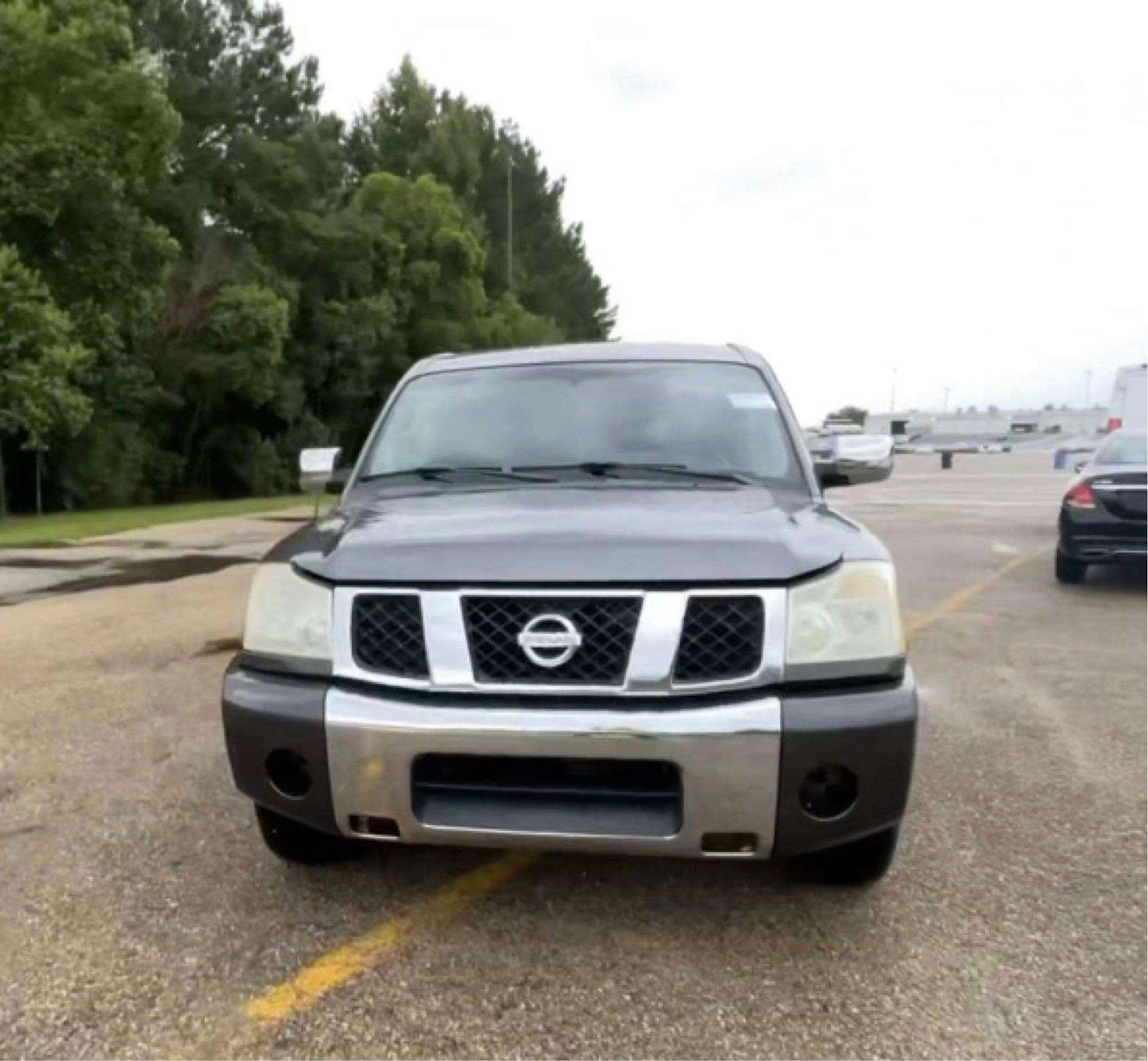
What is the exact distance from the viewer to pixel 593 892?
2.94 metres

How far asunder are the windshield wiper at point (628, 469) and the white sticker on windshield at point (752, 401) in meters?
0.42

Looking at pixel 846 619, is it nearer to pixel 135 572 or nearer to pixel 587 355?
pixel 587 355

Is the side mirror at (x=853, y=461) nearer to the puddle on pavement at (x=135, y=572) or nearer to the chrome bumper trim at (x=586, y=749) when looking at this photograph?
the chrome bumper trim at (x=586, y=749)

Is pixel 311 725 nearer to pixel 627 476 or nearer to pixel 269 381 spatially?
pixel 627 476

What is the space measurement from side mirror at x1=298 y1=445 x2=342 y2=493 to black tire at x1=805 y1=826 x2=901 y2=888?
7.88 ft

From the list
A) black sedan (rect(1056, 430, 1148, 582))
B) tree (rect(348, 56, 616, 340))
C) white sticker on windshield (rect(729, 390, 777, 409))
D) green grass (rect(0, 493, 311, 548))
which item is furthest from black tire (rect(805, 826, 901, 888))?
tree (rect(348, 56, 616, 340))

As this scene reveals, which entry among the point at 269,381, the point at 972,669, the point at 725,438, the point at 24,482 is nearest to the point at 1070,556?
the point at 972,669

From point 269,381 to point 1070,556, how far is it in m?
25.1

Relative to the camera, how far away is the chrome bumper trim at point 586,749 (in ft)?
7.59

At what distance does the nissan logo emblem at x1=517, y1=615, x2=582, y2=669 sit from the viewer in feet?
7.88

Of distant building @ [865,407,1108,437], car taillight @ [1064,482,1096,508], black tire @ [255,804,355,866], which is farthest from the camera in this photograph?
distant building @ [865,407,1108,437]

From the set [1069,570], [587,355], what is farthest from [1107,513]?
[587,355]

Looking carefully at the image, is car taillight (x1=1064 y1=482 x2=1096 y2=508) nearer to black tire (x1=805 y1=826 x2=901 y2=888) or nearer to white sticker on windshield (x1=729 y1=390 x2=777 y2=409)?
white sticker on windshield (x1=729 y1=390 x2=777 y2=409)

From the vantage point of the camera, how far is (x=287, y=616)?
104 inches
